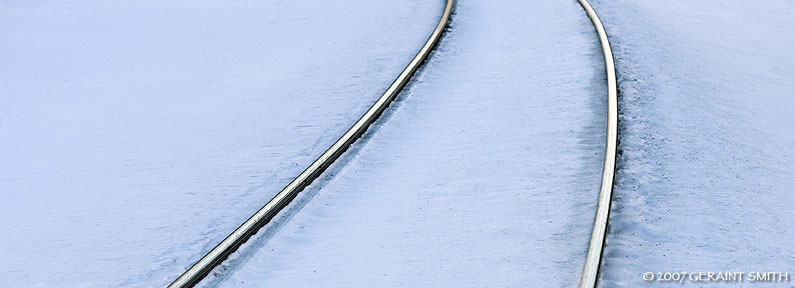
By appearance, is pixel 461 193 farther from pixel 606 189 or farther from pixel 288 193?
pixel 288 193

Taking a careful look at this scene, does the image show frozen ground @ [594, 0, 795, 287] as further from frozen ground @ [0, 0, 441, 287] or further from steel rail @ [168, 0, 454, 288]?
frozen ground @ [0, 0, 441, 287]

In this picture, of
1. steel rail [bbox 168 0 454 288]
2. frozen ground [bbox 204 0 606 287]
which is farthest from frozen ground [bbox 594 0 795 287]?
steel rail [bbox 168 0 454 288]

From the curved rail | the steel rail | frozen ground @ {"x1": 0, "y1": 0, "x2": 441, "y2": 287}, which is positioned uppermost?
the curved rail

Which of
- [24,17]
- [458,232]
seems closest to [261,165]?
[458,232]

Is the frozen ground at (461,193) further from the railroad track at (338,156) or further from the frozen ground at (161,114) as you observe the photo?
the frozen ground at (161,114)

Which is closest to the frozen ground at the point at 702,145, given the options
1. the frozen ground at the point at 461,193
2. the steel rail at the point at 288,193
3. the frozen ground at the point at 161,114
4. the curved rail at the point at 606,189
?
the curved rail at the point at 606,189

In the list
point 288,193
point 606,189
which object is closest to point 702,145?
point 606,189

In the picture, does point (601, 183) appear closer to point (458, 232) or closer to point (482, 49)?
point (458, 232)
